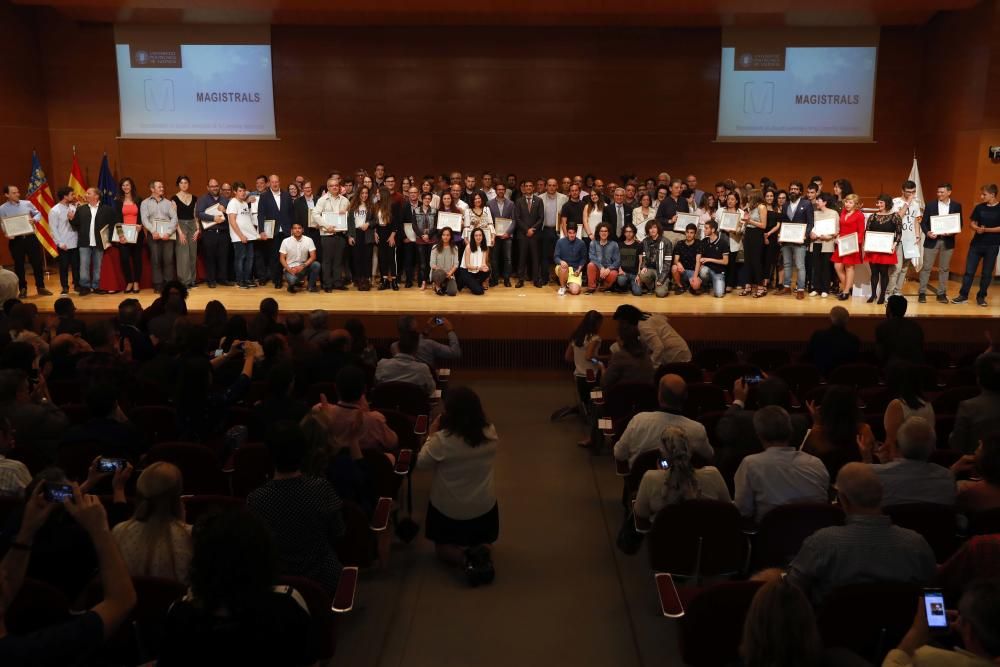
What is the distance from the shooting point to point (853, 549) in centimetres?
338

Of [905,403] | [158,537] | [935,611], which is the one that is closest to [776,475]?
[905,403]

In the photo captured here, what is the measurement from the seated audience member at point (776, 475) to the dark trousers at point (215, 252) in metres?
9.62

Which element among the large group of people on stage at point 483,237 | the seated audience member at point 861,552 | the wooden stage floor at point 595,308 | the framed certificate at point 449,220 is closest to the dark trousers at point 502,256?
the large group of people on stage at point 483,237

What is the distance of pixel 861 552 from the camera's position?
3.38 m

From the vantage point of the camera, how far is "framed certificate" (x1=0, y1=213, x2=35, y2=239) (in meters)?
11.6

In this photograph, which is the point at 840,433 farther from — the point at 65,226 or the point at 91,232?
the point at 65,226

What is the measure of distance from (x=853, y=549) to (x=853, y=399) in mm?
1747

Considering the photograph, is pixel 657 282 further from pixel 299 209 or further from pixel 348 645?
pixel 348 645

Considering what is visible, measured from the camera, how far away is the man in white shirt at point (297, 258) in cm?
1198

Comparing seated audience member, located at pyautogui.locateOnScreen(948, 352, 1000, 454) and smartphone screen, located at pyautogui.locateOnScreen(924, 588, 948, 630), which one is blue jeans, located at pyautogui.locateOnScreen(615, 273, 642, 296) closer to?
seated audience member, located at pyautogui.locateOnScreen(948, 352, 1000, 454)

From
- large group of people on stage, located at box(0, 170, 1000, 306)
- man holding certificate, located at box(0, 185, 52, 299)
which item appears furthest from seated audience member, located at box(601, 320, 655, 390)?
man holding certificate, located at box(0, 185, 52, 299)

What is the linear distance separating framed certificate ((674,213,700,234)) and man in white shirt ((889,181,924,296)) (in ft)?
8.19

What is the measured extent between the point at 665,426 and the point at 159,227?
356 inches

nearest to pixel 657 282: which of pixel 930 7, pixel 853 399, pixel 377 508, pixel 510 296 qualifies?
pixel 510 296
